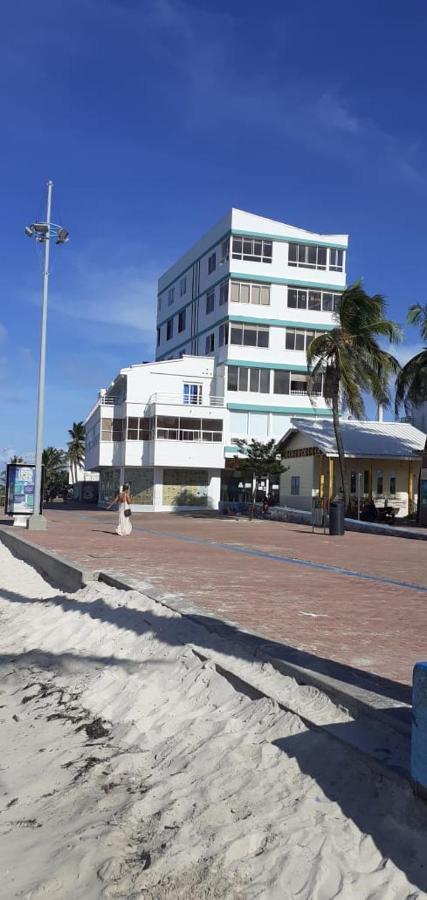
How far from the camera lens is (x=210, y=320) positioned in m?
53.2

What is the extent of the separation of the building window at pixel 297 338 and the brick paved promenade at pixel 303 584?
103ft

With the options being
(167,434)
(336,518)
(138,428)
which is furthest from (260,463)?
(138,428)

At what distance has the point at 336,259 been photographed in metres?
52.6

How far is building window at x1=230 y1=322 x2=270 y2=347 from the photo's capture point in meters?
50.3


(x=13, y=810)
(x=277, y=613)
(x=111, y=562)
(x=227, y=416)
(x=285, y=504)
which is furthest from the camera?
(x=227, y=416)

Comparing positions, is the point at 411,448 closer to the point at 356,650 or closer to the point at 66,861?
the point at 356,650

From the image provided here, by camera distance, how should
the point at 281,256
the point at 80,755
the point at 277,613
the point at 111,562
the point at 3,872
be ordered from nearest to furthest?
1. the point at 3,872
2. the point at 80,755
3. the point at 277,613
4. the point at 111,562
5. the point at 281,256

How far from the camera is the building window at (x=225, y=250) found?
5034cm

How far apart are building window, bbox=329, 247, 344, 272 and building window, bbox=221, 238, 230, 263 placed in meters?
7.33

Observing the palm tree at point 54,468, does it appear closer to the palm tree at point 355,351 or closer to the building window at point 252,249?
the building window at point 252,249

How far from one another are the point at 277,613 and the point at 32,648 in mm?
2690

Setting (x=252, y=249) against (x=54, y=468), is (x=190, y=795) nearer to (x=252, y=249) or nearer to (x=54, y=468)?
(x=252, y=249)

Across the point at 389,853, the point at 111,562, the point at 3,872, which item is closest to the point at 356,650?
the point at 389,853

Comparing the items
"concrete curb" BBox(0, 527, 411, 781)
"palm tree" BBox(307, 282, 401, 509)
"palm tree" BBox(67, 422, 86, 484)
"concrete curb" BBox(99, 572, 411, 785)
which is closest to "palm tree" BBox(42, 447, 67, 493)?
"palm tree" BBox(67, 422, 86, 484)
